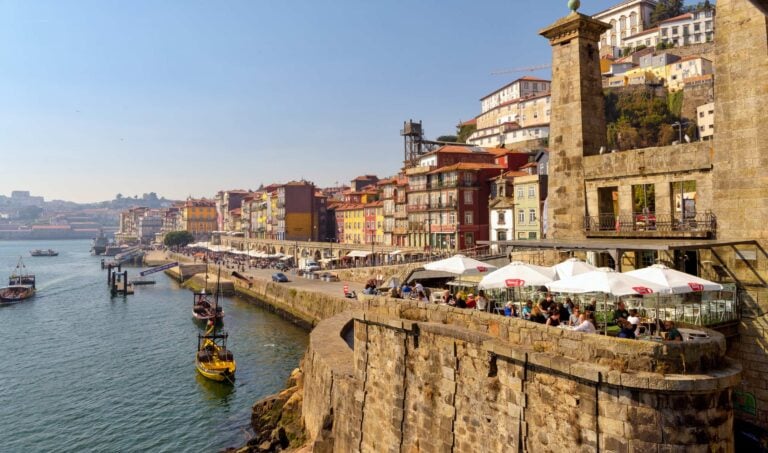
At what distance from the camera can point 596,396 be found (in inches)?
362

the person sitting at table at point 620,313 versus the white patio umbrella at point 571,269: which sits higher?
the white patio umbrella at point 571,269

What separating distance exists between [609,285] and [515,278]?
270 cm

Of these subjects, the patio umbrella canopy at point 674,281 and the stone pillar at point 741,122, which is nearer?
the patio umbrella canopy at point 674,281

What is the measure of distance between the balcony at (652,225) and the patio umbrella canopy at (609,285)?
5.43 meters

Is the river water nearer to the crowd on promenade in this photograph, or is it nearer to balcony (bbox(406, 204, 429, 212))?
the crowd on promenade

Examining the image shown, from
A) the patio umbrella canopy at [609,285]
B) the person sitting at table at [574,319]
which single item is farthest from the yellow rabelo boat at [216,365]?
the person sitting at table at [574,319]

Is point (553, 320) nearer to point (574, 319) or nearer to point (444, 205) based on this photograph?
point (574, 319)

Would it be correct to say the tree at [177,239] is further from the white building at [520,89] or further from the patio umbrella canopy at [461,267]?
the patio umbrella canopy at [461,267]

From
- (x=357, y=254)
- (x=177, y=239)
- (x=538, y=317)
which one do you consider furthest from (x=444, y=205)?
(x=177, y=239)

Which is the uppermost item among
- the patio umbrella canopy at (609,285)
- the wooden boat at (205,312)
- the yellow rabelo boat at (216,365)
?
the patio umbrella canopy at (609,285)

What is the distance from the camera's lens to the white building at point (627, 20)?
122312 millimetres

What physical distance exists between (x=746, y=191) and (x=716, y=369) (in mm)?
8493

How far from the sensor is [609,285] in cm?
1162

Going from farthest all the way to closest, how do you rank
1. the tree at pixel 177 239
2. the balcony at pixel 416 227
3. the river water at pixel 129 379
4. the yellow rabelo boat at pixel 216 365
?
the tree at pixel 177 239, the balcony at pixel 416 227, the yellow rabelo boat at pixel 216 365, the river water at pixel 129 379
